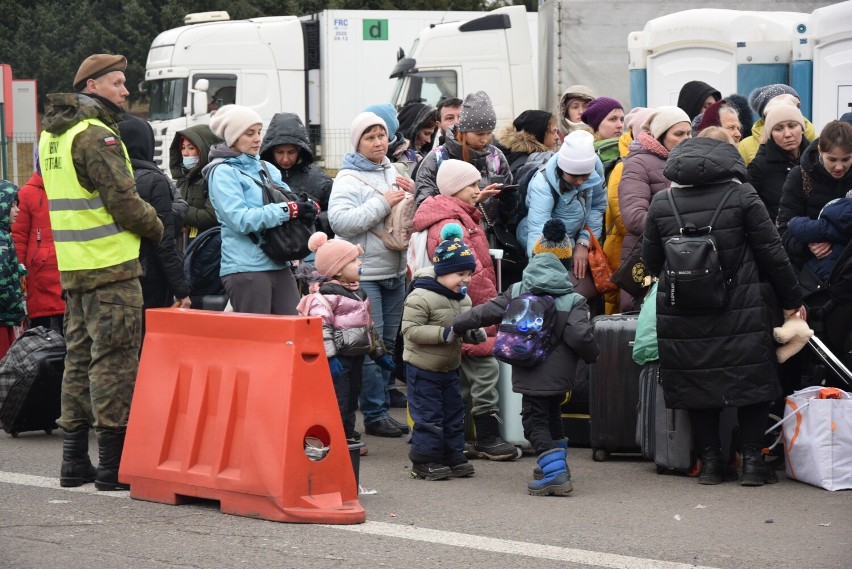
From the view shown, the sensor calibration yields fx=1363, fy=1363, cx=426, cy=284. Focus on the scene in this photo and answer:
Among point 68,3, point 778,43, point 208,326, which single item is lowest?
point 208,326

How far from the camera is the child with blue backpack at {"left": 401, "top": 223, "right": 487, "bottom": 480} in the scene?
786 cm

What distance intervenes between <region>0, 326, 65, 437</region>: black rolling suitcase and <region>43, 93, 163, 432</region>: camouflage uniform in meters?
1.83

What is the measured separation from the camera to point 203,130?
10227mm

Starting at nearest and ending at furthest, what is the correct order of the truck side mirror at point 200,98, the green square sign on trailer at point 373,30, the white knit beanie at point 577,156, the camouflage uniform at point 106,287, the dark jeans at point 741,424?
the camouflage uniform at point 106,287 < the dark jeans at point 741,424 < the white knit beanie at point 577,156 < the truck side mirror at point 200,98 < the green square sign on trailer at point 373,30

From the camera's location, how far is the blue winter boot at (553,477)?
739cm

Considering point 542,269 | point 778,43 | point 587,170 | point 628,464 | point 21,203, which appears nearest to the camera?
point 542,269

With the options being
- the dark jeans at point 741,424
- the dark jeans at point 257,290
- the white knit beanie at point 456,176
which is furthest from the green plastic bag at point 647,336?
the dark jeans at point 257,290

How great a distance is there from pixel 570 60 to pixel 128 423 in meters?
12.8

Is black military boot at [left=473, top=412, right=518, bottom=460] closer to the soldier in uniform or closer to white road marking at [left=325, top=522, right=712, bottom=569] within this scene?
white road marking at [left=325, top=522, right=712, bottom=569]

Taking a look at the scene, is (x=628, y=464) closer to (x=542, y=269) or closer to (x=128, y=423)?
(x=542, y=269)

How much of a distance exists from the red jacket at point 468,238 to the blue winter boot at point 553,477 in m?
1.28

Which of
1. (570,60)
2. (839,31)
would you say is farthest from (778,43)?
(570,60)

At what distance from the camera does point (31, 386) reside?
9156 millimetres

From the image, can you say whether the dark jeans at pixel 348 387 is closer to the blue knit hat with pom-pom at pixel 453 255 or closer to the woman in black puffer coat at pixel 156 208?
the blue knit hat with pom-pom at pixel 453 255
